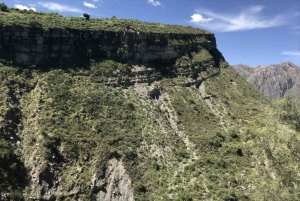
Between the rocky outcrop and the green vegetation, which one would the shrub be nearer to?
the green vegetation

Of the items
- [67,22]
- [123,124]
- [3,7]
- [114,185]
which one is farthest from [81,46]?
[114,185]

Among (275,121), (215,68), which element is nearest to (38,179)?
(275,121)

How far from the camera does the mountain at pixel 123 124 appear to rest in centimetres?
4056


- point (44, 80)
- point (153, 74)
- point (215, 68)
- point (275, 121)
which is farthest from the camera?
point (215, 68)

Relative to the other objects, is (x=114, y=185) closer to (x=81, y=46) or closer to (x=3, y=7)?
(x=81, y=46)

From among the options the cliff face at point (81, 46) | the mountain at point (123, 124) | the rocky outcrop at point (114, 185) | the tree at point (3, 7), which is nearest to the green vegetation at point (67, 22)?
the tree at point (3, 7)

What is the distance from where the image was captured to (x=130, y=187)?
137 ft

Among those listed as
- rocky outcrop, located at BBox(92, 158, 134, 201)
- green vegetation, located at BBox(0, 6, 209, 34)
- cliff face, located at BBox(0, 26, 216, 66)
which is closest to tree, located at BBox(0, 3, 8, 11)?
green vegetation, located at BBox(0, 6, 209, 34)

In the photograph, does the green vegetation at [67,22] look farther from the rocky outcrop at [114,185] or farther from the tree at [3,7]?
the rocky outcrop at [114,185]

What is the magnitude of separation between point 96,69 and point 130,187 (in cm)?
3005

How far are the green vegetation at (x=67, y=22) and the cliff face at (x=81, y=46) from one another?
129cm

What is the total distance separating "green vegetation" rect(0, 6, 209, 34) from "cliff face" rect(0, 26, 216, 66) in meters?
1.29

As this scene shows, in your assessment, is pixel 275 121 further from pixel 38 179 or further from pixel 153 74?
pixel 38 179

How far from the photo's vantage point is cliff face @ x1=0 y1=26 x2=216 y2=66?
5528cm
